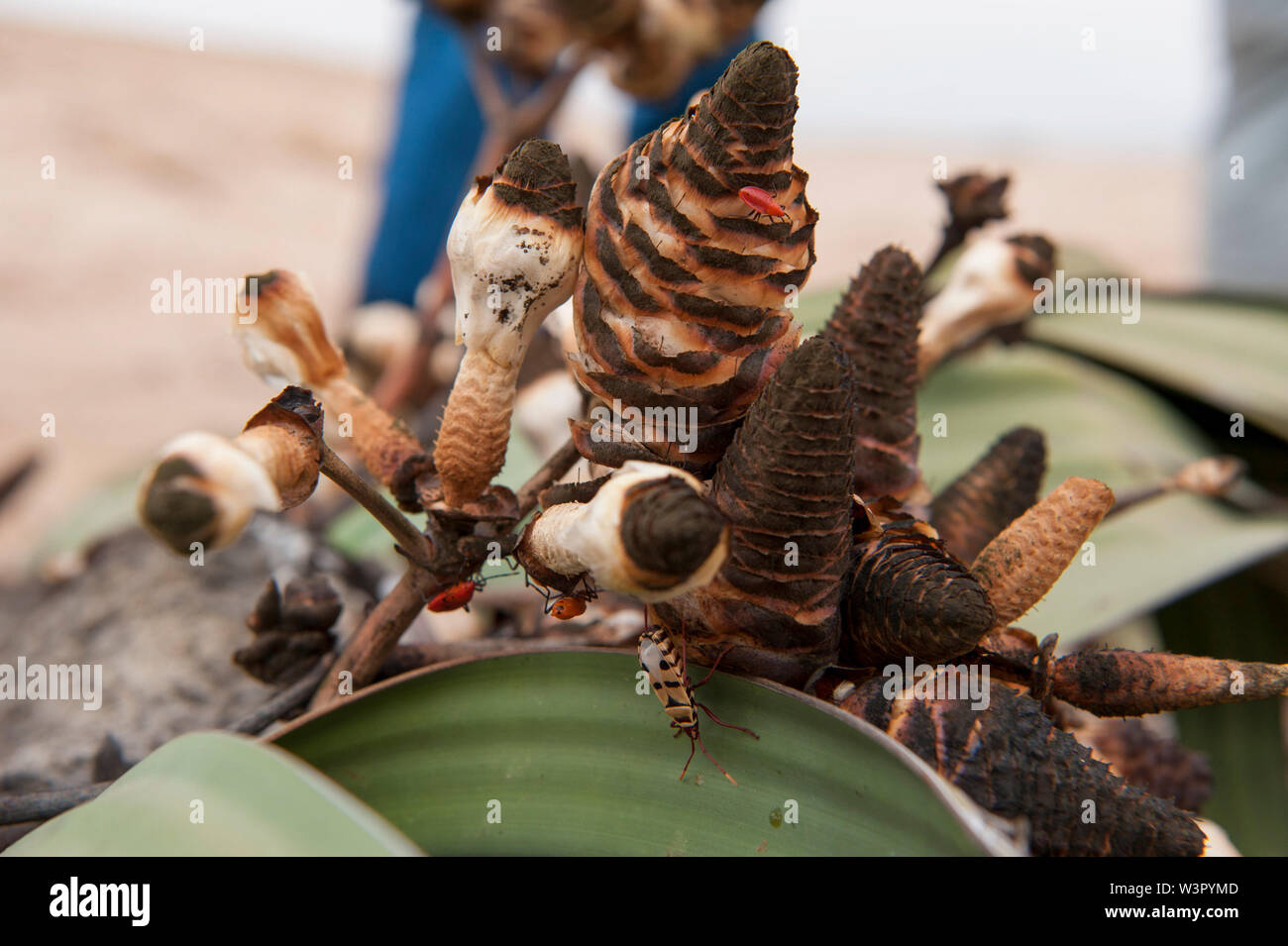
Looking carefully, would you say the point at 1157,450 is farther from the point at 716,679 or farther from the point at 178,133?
the point at 178,133

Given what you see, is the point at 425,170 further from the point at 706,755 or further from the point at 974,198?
the point at 706,755

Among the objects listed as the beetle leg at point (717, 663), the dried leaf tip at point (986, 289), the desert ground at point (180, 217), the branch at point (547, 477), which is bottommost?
the beetle leg at point (717, 663)

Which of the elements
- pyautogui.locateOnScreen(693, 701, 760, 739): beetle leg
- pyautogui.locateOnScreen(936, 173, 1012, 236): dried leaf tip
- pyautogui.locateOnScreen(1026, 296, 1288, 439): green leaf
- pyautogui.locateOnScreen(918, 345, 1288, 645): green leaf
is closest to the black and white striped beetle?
pyautogui.locateOnScreen(693, 701, 760, 739): beetle leg

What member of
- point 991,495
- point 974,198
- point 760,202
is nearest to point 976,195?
point 974,198

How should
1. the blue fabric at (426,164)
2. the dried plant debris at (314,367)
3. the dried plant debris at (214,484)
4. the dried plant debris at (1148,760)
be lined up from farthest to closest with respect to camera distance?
the blue fabric at (426,164)
the dried plant debris at (1148,760)
the dried plant debris at (314,367)
the dried plant debris at (214,484)

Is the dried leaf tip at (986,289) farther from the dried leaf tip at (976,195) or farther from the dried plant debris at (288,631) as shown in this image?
the dried plant debris at (288,631)

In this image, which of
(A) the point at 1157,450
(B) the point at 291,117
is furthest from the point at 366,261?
(B) the point at 291,117

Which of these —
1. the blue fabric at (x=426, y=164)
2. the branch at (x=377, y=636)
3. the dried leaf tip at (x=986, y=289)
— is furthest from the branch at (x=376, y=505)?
the blue fabric at (x=426, y=164)

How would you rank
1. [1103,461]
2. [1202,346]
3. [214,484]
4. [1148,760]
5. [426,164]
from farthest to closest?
[426,164]
[1202,346]
[1103,461]
[1148,760]
[214,484]
